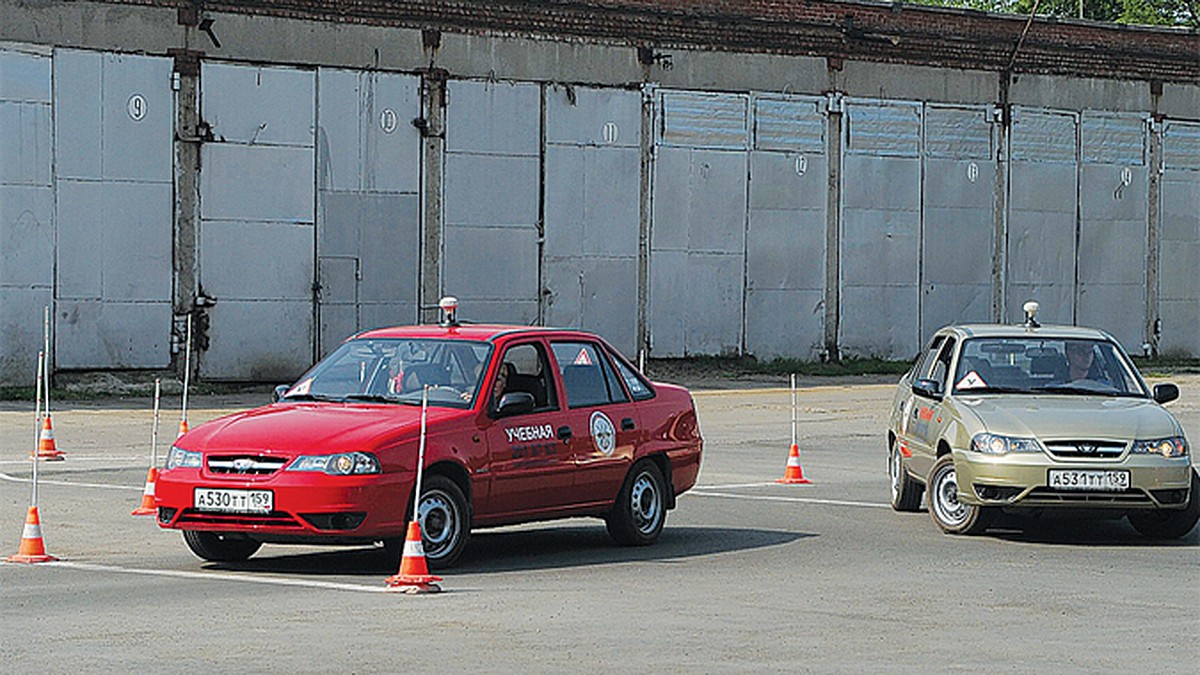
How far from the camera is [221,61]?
107ft

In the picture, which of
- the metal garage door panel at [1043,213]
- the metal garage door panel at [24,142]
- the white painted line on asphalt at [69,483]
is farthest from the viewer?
the metal garage door panel at [1043,213]

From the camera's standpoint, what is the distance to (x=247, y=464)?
1197 centimetres

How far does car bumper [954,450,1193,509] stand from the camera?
46.0ft

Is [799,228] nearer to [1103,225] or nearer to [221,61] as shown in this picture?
[1103,225]

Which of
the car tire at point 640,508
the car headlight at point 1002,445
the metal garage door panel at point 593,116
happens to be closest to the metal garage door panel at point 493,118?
the metal garage door panel at point 593,116

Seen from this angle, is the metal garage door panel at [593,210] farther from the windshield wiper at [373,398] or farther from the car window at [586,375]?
the windshield wiper at [373,398]

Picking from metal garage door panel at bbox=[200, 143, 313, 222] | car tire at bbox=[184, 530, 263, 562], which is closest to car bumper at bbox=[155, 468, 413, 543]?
car tire at bbox=[184, 530, 263, 562]

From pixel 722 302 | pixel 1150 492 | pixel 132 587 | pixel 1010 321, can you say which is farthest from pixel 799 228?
pixel 132 587

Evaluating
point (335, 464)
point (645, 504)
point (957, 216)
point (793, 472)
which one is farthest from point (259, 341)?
point (335, 464)

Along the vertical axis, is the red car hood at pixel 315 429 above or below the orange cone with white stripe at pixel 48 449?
above

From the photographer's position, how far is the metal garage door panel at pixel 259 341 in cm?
3297

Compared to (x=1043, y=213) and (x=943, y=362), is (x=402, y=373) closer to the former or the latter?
(x=943, y=362)

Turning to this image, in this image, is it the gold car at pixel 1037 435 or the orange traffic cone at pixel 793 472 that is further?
the orange traffic cone at pixel 793 472

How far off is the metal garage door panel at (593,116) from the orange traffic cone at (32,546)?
24363mm
